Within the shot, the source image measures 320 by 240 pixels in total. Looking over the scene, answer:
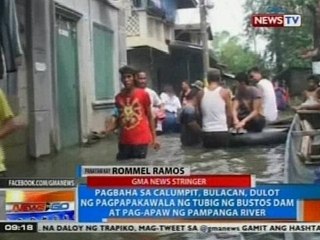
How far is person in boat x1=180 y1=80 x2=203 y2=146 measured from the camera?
14.6ft

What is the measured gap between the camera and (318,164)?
444 cm

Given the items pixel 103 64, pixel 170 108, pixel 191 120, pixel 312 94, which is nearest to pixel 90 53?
pixel 103 64

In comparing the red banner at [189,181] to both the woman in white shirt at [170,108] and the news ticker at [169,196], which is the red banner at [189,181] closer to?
the news ticker at [169,196]

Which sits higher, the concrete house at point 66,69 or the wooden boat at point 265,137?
the concrete house at point 66,69

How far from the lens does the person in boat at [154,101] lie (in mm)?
4457

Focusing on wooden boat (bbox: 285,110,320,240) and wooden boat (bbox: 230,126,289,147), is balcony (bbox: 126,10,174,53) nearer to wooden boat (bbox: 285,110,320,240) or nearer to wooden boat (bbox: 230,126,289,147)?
wooden boat (bbox: 230,126,289,147)

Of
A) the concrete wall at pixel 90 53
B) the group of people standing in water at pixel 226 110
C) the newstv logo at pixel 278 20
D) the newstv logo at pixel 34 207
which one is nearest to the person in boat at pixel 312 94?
the group of people standing in water at pixel 226 110

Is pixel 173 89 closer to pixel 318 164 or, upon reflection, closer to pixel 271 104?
pixel 271 104

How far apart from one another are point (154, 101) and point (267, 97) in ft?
1.69

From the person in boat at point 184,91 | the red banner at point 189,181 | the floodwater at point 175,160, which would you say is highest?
the person in boat at point 184,91

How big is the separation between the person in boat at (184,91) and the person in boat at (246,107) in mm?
217

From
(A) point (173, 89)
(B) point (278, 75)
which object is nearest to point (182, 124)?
(A) point (173, 89)

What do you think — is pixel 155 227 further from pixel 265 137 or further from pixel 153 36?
pixel 153 36
